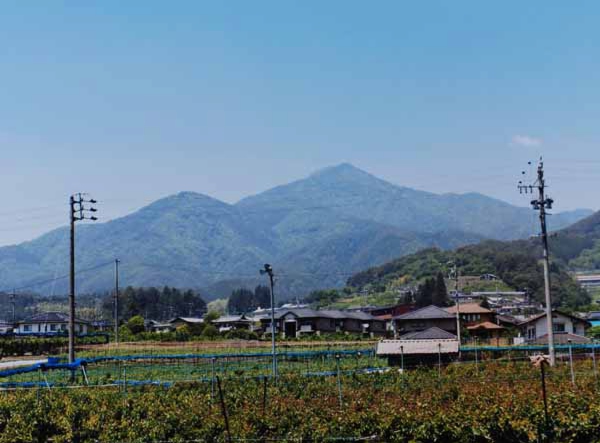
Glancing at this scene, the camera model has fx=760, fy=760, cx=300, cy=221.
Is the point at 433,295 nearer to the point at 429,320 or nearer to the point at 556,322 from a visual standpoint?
the point at 429,320

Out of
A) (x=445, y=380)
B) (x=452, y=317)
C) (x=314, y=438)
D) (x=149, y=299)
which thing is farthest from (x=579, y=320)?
(x=149, y=299)

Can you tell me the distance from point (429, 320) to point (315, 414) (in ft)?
162

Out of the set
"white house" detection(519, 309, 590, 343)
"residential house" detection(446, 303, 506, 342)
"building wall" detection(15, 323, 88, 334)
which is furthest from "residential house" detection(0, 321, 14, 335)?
"white house" detection(519, 309, 590, 343)

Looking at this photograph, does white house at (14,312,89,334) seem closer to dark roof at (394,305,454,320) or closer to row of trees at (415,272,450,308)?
row of trees at (415,272,450,308)

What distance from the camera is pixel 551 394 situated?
1775cm

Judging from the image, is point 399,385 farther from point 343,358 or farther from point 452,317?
point 452,317

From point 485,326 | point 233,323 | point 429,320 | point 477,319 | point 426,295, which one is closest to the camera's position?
point 429,320

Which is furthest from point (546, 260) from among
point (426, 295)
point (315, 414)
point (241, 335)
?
point (426, 295)

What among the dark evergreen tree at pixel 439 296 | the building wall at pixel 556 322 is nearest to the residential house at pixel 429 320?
the building wall at pixel 556 322

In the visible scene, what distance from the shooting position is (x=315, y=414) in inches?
704

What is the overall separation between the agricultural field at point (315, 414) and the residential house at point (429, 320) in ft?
134

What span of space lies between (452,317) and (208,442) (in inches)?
1995

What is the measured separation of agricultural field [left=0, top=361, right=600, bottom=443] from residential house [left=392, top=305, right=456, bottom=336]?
4077 cm

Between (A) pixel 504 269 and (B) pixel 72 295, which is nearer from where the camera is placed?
(B) pixel 72 295
